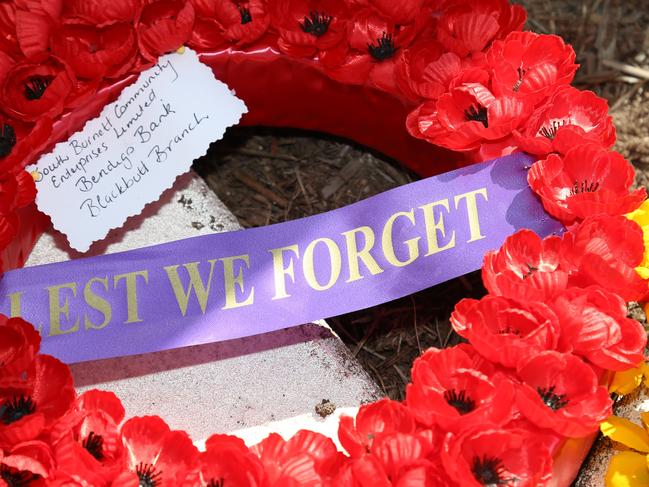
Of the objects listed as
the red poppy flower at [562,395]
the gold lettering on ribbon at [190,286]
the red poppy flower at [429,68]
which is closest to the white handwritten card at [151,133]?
the gold lettering on ribbon at [190,286]

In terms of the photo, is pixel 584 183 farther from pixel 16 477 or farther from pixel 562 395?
pixel 16 477

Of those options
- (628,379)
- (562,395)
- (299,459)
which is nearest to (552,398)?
(562,395)

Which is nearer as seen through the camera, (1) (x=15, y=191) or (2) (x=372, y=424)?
(2) (x=372, y=424)

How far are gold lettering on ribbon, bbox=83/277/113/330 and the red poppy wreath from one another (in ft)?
0.34

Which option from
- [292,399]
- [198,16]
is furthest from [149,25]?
[292,399]

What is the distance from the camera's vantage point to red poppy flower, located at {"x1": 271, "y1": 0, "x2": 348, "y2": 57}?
125 centimetres

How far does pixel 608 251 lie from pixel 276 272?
1.35ft

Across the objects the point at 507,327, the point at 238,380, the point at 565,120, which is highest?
the point at 565,120

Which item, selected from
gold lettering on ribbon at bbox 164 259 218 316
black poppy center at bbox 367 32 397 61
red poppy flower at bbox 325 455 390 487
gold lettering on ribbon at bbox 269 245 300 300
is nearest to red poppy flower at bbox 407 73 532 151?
black poppy center at bbox 367 32 397 61

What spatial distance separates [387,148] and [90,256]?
49 cm

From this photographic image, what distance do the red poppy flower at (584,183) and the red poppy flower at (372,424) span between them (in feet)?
1.08

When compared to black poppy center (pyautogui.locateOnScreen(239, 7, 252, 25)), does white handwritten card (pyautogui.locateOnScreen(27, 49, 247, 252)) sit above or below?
below

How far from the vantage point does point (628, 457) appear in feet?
3.39

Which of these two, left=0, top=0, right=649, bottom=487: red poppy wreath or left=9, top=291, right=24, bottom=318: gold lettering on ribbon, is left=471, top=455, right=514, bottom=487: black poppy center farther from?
left=9, top=291, right=24, bottom=318: gold lettering on ribbon
